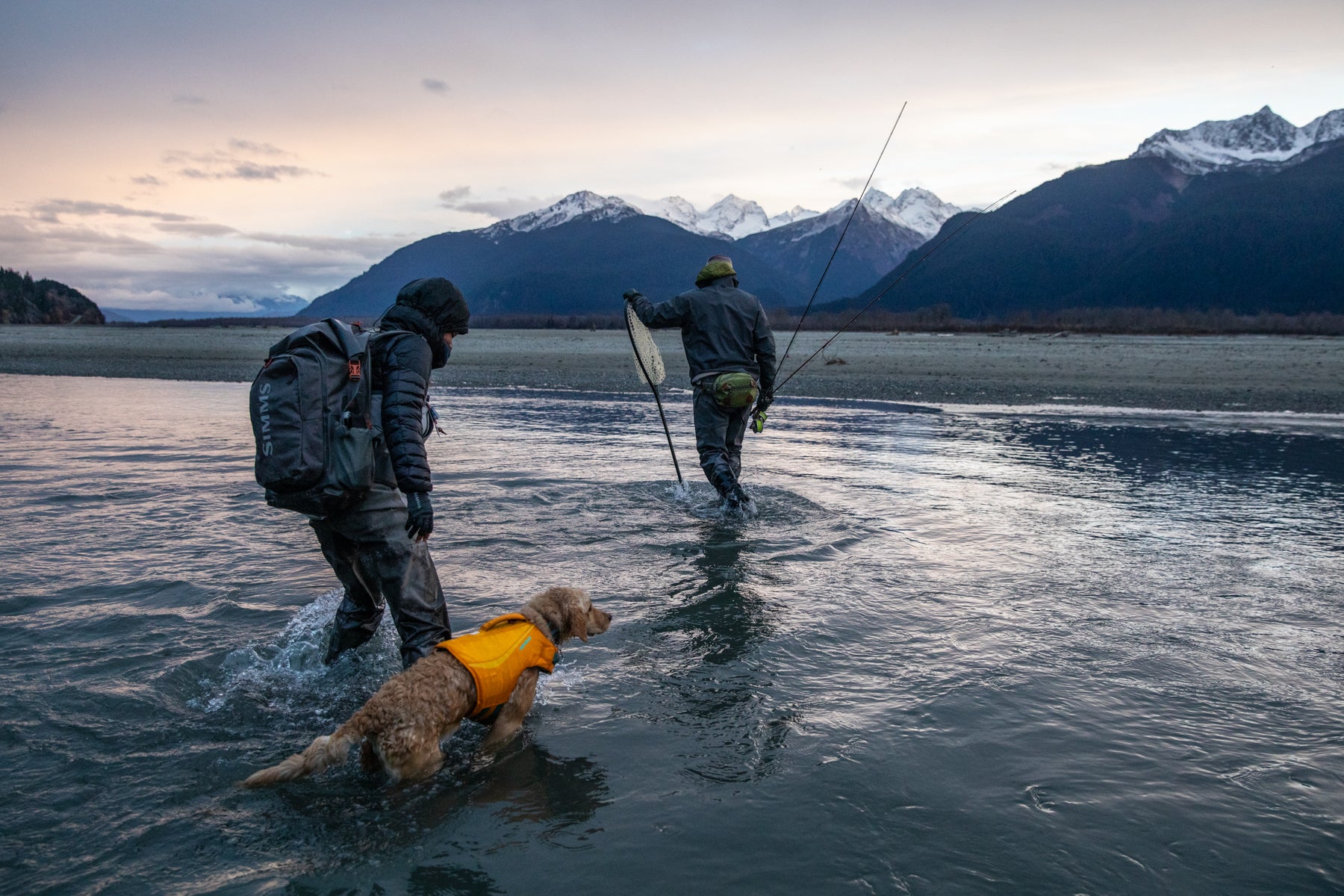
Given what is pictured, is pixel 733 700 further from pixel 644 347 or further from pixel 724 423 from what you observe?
pixel 644 347

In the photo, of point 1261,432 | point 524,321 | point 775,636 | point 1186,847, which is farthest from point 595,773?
point 524,321

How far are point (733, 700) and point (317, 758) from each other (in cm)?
216

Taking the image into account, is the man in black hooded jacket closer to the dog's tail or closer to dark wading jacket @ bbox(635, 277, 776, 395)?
the dog's tail

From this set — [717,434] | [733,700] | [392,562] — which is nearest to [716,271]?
[717,434]

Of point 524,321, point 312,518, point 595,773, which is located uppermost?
point 524,321

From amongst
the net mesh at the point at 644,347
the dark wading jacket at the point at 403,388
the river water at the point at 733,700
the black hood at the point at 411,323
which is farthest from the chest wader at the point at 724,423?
the dark wading jacket at the point at 403,388

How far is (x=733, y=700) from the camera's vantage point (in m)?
4.38

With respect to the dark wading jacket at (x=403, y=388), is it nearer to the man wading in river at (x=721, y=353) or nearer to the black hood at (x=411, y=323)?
the black hood at (x=411, y=323)

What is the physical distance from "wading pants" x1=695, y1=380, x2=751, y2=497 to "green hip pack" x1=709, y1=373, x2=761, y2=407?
0.28 ft

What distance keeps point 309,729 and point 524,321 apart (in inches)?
5003

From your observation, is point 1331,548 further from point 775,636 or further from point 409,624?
point 409,624

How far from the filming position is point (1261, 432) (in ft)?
49.4

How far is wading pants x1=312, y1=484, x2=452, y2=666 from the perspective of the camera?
4.06 m

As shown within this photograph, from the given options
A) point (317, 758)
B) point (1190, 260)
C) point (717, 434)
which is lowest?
point (317, 758)
